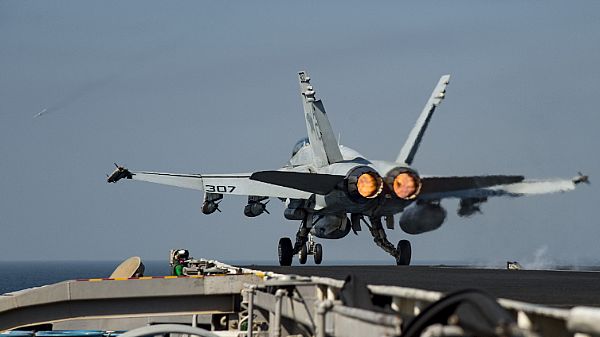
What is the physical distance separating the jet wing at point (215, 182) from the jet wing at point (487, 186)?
7.76 m

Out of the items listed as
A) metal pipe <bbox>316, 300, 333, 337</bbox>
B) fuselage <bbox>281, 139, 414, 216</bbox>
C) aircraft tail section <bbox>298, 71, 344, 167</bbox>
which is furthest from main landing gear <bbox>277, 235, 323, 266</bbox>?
metal pipe <bbox>316, 300, 333, 337</bbox>

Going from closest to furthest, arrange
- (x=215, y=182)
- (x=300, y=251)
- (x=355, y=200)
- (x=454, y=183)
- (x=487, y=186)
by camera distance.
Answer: (x=487, y=186), (x=454, y=183), (x=355, y=200), (x=300, y=251), (x=215, y=182)

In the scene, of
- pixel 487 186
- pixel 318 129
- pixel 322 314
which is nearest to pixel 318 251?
pixel 318 129

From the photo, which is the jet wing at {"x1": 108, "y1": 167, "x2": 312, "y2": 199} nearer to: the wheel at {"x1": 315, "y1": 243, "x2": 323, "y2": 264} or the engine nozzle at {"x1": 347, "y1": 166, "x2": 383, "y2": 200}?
the wheel at {"x1": 315, "y1": 243, "x2": 323, "y2": 264}

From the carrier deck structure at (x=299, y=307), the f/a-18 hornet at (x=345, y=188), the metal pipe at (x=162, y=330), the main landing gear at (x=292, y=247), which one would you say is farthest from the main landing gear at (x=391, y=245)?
the metal pipe at (x=162, y=330)

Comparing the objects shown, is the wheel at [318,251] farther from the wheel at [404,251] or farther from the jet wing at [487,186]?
the jet wing at [487,186]

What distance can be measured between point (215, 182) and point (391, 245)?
9350mm

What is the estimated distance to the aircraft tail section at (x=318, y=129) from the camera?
33625mm

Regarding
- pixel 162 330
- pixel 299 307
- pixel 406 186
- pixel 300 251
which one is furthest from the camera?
pixel 300 251

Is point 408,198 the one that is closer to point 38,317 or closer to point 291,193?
point 291,193

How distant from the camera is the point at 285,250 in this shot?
114 ft

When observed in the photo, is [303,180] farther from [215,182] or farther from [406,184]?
[215,182]

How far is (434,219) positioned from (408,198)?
10.2 ft

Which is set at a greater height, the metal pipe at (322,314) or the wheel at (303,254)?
the wheel at (303,254)
